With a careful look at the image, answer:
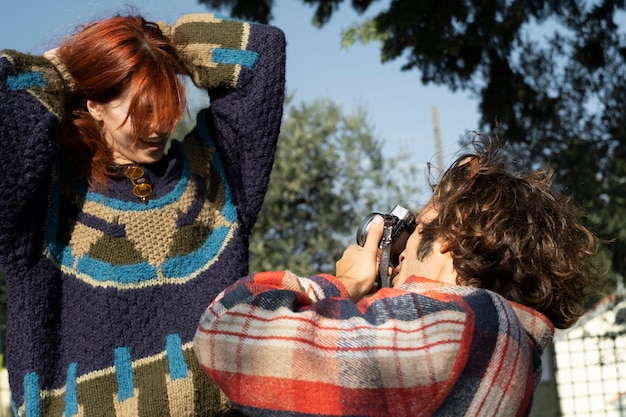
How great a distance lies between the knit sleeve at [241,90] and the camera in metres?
1.94

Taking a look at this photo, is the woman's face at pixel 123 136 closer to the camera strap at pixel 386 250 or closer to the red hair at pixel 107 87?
the red hair at pixel 107 87

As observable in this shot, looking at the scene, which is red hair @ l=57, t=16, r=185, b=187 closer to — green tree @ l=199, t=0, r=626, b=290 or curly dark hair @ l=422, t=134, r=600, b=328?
curly dark hair @ l=422, t=134, r=600, b=328

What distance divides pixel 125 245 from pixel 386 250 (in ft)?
1.78

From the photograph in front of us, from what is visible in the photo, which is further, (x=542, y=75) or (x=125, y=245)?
(x=542, y=75)

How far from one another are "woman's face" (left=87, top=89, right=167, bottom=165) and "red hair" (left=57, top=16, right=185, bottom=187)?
1 cm

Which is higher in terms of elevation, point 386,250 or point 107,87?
point 107,87

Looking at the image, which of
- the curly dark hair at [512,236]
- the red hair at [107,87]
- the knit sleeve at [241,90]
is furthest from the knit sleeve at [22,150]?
the curly dark hair at [512,236]

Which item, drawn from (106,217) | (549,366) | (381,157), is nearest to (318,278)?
(106,217)

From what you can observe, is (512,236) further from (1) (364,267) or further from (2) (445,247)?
(1) (364,267)

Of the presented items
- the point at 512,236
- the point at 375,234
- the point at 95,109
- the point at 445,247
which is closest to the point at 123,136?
the point at 95,109

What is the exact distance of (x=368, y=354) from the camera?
147cm

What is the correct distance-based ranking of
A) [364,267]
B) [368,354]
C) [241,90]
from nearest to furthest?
[368,354], [364,267], [241,90]

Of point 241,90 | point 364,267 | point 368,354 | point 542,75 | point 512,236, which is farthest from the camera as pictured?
point 542,75

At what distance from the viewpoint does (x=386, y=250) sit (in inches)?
68.9
